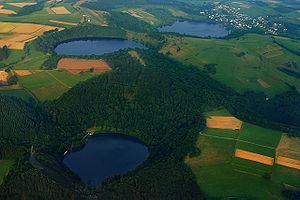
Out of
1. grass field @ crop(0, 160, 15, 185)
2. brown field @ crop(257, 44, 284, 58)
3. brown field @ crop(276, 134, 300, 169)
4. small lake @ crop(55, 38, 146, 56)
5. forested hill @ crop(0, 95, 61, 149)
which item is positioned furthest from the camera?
brown field @ crop(257, 44, 284, 58)

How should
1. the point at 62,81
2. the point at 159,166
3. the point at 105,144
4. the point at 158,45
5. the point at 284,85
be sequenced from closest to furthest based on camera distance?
1. the point at 159,166
2. the point at 105,144
3. the point at 62,81
4. the point at 284,85
5. the point at 158,45

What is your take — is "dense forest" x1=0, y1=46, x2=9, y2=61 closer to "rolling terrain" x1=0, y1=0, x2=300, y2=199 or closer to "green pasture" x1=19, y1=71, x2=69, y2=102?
"rolling terrain" x1=0, y1=0, x2=300, y2=199

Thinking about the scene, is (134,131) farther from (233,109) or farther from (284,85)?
(284,85)

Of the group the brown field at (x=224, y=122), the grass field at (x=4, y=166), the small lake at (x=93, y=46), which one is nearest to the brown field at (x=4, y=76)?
the small lake at (x=93, y=46)

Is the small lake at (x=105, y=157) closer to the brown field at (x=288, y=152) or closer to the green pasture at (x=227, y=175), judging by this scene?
the green pasture at (x=227, y=175)

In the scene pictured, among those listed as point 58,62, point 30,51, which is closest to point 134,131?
Result: point 58,62

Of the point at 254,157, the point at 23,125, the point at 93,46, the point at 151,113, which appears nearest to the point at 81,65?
the point at 93,46

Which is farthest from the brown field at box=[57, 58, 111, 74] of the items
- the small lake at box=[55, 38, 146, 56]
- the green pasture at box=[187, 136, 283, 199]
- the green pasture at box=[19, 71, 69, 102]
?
the green pasture at box=[187, 136, 283, 199]

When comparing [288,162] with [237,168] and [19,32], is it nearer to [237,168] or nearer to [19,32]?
[237,168]
